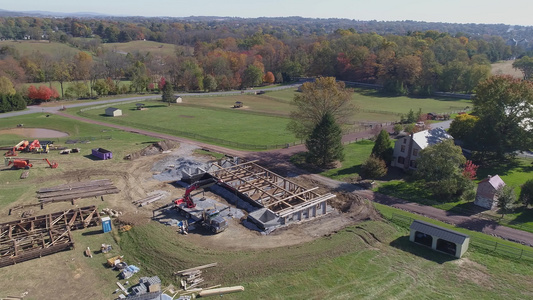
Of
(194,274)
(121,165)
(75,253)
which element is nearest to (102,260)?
(75,253)

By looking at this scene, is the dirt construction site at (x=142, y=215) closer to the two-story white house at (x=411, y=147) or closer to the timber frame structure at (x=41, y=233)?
the timber frame structure at (x=41, y=233)

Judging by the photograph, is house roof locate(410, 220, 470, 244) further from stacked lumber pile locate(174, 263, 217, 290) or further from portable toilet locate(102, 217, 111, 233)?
portable toilet locate(102, 217, 111, 233)

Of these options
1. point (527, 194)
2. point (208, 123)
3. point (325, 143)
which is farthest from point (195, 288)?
point (208, 123)

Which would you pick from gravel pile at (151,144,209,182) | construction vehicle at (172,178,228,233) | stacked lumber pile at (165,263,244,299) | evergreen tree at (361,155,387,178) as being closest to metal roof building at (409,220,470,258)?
evergreen tree at (361,155,387,178)

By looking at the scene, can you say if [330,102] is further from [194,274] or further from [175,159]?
[194,274]

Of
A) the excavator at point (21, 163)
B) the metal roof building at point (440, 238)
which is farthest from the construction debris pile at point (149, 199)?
the metal roof building at point (440, 238)
